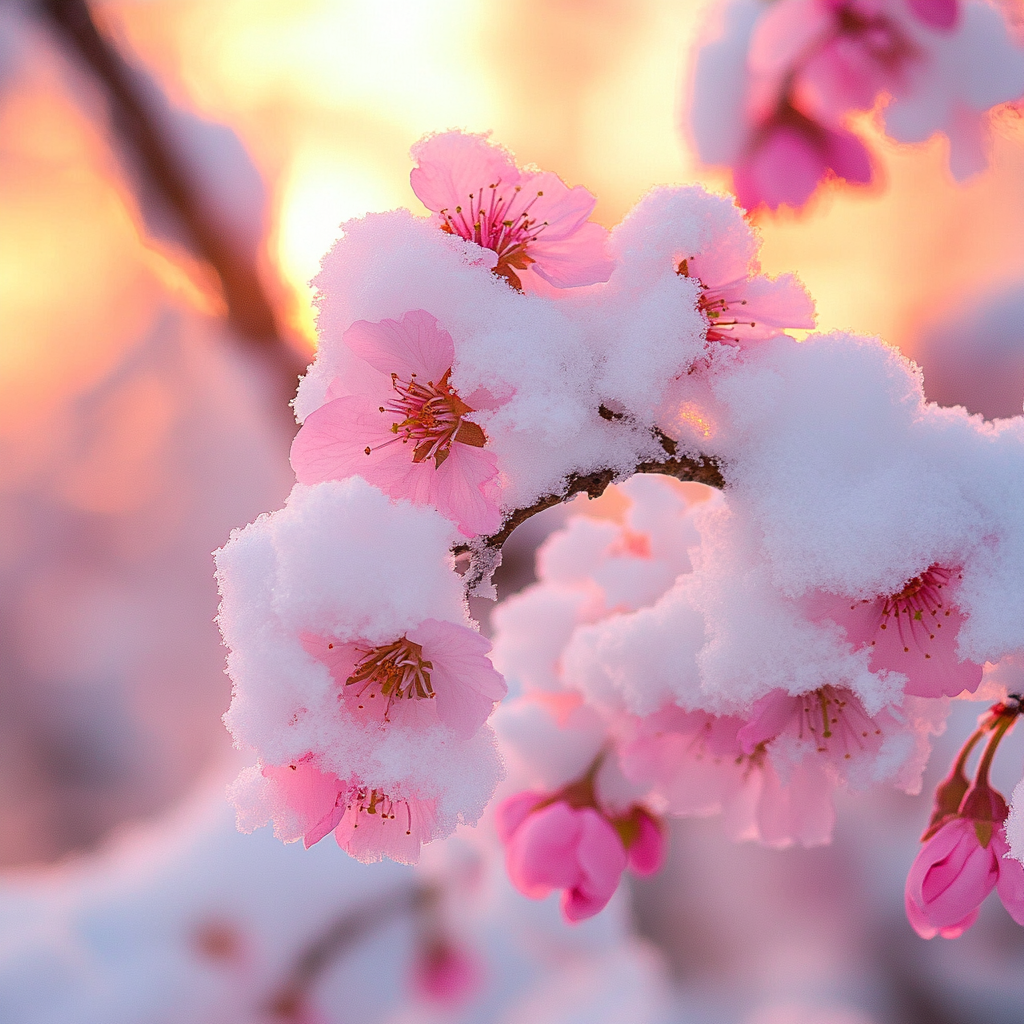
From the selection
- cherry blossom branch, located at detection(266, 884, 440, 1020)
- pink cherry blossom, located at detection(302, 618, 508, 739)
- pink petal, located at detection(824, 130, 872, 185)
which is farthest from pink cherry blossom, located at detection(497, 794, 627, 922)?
pink petal, located at detection(824, 130, 872, 185)

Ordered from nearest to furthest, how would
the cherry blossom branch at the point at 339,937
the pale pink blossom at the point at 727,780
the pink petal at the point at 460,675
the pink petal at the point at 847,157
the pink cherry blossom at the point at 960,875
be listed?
the pink petal at the point at 460,675, the pink cherry blossom at the point at 960,875, the pale pink blossom at the point at 727,780, the pink petal at the point at 847,157, the cherry blossom branch at the point at 339,937

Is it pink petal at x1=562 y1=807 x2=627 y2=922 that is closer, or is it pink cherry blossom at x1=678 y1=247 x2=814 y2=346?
pink cherry blossom at x1=678 y1=247 x2=814 y2=346

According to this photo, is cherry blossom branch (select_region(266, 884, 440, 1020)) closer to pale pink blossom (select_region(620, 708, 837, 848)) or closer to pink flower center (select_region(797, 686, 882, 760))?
pale pink blossom (select_region(620, 708, 837, 848))

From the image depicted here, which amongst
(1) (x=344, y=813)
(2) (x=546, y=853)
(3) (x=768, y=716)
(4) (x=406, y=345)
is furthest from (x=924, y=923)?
(4) (x=406, y=345)

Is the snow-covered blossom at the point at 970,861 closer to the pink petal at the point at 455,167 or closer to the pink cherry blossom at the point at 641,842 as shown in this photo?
the pink cherry blossom at the point at 641,842

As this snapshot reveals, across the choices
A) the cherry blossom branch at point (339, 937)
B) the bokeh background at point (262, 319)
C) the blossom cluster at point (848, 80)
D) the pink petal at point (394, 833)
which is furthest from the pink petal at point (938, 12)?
the cherry blossom branch at point (339, 937)

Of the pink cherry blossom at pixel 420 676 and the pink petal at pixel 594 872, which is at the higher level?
the pink cherry blossom at pixel 420 676

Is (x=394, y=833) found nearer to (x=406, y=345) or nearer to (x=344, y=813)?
(x=344, y=813)
